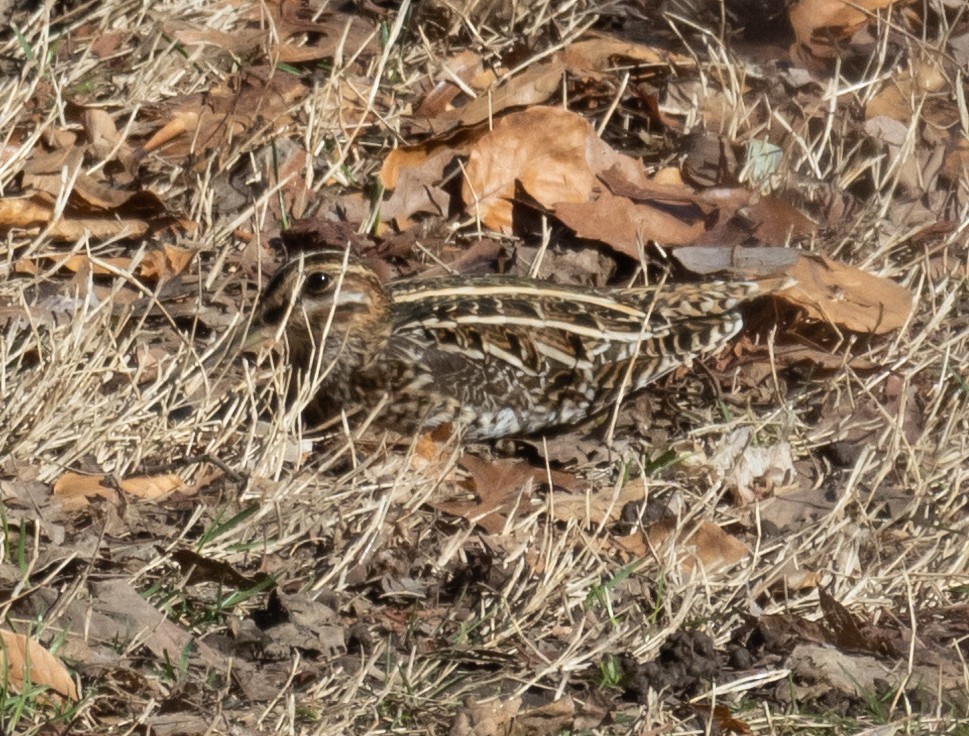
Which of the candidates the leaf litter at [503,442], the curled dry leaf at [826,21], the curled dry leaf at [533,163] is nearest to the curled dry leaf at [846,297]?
the leaf litter at [503,442]

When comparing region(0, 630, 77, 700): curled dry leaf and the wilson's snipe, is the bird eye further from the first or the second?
region(0, 630, 77, 700): curled dry leaf

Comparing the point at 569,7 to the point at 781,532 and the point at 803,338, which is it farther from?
the point at 781,532

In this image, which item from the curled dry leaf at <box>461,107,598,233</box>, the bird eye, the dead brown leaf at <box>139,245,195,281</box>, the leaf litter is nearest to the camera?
the leaf litter

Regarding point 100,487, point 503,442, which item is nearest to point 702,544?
point 503,442

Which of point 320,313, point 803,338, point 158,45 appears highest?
point 158,45

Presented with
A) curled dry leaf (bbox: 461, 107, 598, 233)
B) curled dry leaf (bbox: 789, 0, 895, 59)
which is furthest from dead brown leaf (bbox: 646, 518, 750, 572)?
curled dry leaf (bbox: 789, 0, 895, 59)

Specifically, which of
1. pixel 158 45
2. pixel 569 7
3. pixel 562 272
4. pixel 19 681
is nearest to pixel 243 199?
pixel 158 45
